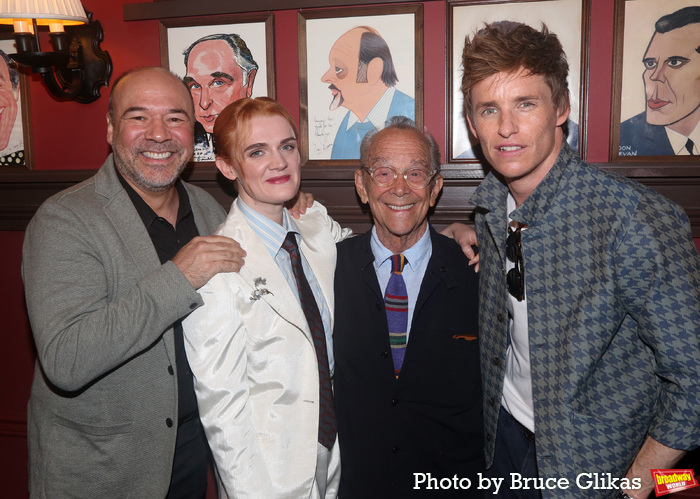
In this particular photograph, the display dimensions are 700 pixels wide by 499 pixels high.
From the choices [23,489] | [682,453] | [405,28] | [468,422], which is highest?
[405,28]

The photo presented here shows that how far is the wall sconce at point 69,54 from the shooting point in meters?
2.41

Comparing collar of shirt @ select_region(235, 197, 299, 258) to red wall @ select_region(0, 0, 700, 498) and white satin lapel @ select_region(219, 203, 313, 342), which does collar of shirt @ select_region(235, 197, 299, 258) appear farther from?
red wall @ select_region(0, 0, 700, 498)

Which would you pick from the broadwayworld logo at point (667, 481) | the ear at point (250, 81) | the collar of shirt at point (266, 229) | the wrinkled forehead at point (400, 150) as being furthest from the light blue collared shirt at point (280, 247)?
the broadwayworld logo at point (667, 481)

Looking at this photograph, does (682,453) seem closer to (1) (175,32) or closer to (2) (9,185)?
(1) (175,32)

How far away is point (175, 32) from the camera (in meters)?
2.68

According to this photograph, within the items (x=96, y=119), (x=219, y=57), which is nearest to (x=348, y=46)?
(x=219, y=57)

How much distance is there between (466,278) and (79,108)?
2.29 metres

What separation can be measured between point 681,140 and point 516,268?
3.91ft

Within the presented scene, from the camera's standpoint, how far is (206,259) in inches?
66.7

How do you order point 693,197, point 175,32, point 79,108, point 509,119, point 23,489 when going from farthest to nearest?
1. point 23,489
2. point 79,108
3. point 175,32
4. point 693,197
5. point 509,119

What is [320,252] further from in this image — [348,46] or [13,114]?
[13,114]

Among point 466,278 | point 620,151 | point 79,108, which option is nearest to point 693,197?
point 620,151

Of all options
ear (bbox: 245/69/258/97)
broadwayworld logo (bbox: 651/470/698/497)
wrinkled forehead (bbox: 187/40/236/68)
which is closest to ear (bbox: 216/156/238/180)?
ear (bbox: 245/69/258/97)

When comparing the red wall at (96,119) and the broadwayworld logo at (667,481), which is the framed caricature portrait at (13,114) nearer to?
the red wall at (96,119)
